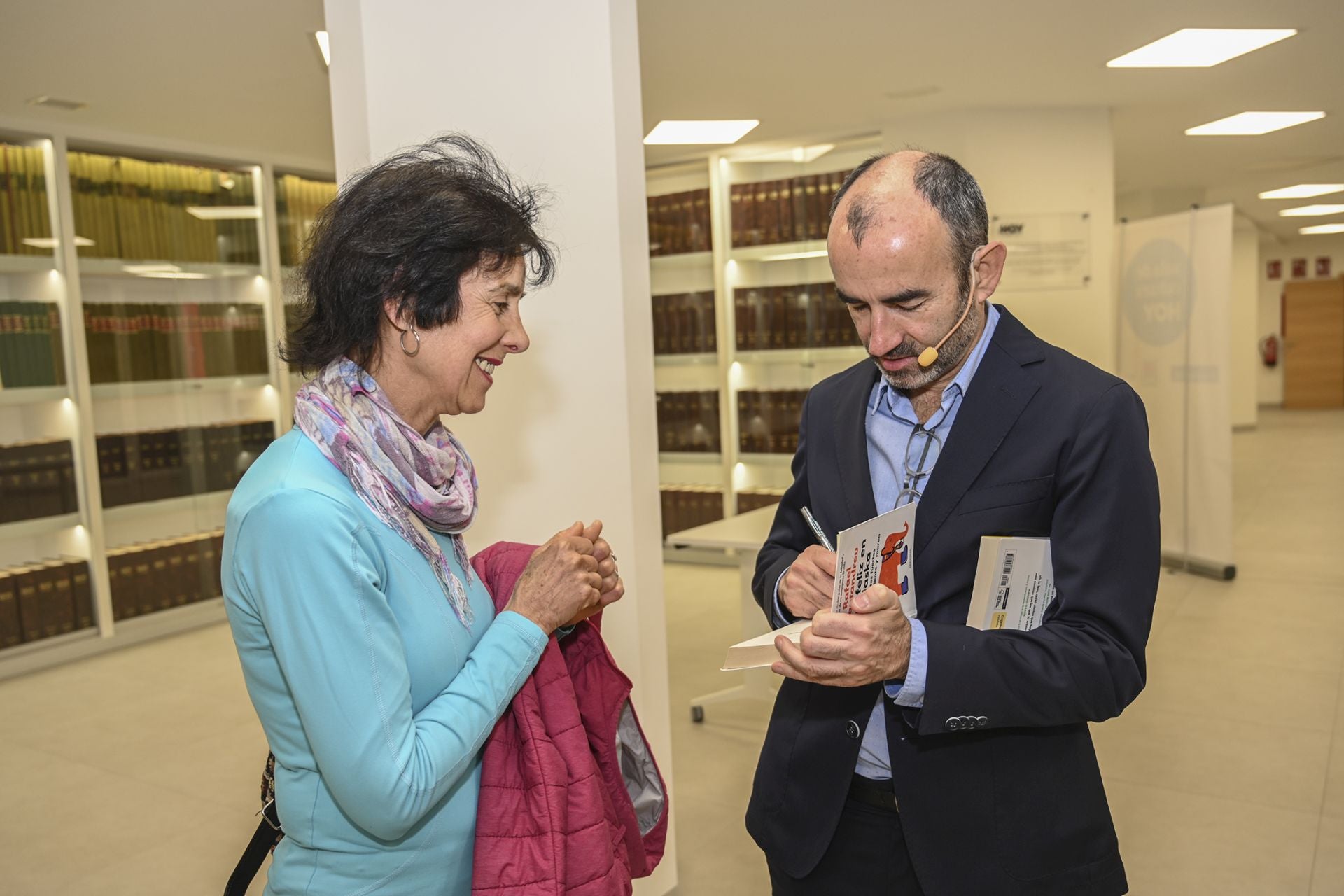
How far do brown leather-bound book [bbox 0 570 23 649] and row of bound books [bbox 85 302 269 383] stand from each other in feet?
4.38

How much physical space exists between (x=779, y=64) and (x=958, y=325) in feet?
14.9

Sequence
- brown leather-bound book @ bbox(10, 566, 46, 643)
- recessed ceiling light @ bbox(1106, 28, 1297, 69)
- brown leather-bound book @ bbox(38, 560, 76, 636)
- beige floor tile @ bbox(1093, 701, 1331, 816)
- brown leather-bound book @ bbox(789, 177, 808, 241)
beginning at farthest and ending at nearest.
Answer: brown leather-bound book @ bbox(789, 177, 808, 241)
brown leather-bound book @ bbox(38, 560, 76, 636)
brown leather-bound book @ bbox(10, 566, 46, 643)
recessed ceiling light @ bbox(1106, 28, 1297, 69)
beige floor tile @ bbox(1093, 701, 1331, 816)

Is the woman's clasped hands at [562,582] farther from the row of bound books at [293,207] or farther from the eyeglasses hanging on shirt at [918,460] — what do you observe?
the row of bound books at [293,207]

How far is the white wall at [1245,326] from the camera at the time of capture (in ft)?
54.9

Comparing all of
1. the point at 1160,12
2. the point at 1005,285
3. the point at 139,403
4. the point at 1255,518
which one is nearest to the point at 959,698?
the point at 1160,12

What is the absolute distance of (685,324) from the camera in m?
8.40

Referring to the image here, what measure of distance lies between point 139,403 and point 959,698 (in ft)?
22.1

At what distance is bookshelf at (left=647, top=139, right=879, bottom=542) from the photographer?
7777 mm

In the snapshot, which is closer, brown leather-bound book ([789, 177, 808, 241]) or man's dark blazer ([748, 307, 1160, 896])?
man's dark blazer ([748, 307, 1160, 896])

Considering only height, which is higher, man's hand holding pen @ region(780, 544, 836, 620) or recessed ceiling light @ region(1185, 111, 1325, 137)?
recessed ceiling light @ region(1185, 111, 1325, 137)

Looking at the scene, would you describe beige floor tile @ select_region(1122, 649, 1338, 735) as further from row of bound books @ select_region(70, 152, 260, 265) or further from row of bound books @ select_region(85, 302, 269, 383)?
row of bound books @ select_region(70, 152, 260, 265)

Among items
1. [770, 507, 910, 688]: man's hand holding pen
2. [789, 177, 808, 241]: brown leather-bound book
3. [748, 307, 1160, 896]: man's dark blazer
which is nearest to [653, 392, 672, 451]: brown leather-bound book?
[789, 177, 808, 241]: brown leather-bound book

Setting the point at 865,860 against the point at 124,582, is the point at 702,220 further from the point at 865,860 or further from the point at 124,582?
the point at 865,860

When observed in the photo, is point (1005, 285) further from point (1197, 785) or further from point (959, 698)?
point (959, 698)
